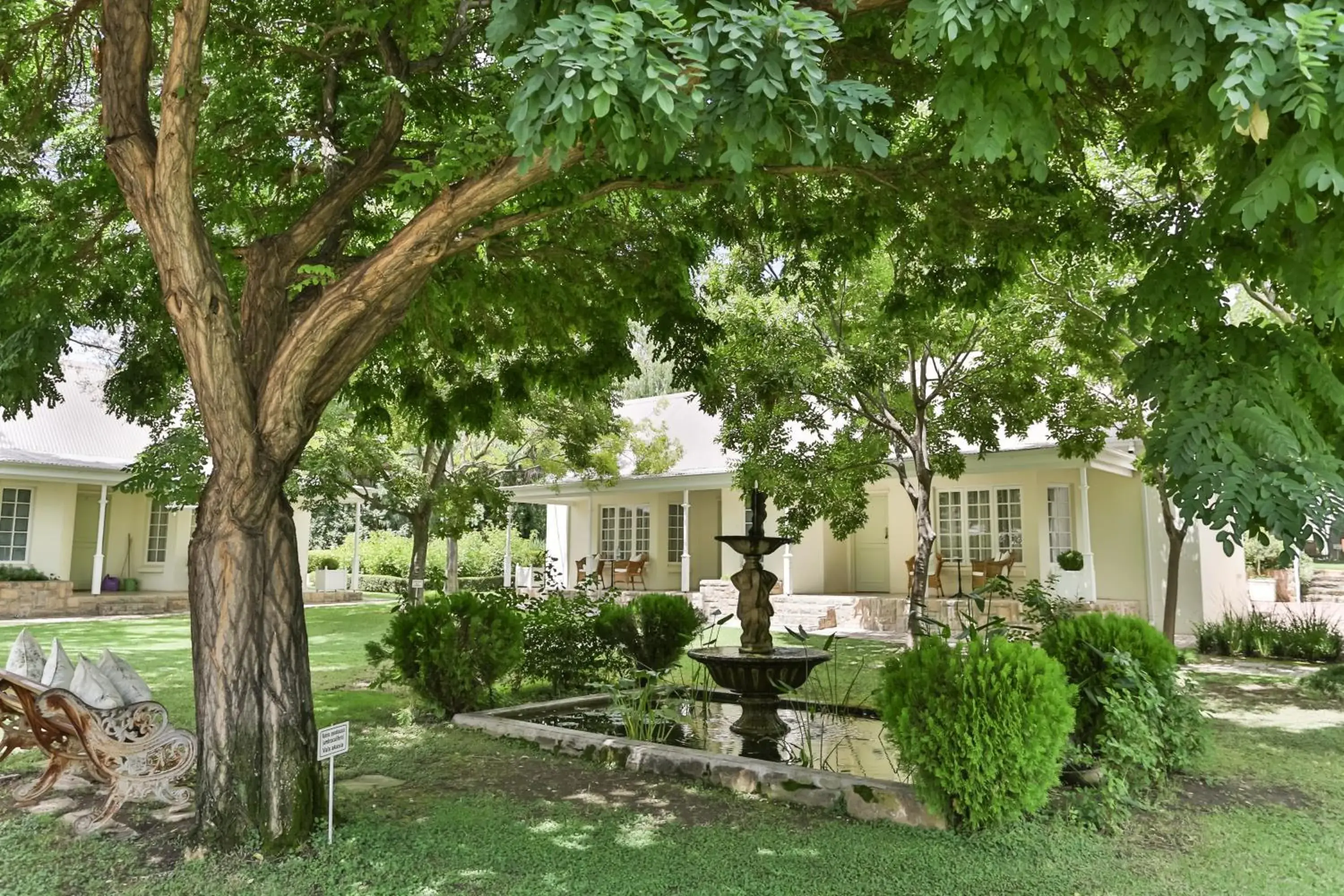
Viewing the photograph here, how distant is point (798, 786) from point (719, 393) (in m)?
6.27

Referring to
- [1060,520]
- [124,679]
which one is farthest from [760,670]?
[1060,520]

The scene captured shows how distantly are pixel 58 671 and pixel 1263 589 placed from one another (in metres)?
25.2

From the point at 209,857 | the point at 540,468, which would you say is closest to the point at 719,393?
the point at 209,857

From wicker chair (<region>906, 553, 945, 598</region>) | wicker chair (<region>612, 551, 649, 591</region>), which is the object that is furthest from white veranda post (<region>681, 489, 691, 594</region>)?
wicker chair (<region>906, 553, 945, 598</region>)

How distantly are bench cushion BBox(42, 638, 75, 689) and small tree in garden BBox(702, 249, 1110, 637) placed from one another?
7.01m

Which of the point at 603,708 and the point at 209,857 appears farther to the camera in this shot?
the point at 603,708

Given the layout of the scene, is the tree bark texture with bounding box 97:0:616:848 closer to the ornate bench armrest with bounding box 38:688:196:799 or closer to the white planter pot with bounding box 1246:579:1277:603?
the ornate bench armrest with bounding box 38:688:196:799

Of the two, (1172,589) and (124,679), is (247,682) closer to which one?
(124,679)

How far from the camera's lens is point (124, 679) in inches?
244

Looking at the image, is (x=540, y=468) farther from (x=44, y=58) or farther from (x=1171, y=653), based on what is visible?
(x=1171, y=653)

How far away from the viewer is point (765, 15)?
3346 mm

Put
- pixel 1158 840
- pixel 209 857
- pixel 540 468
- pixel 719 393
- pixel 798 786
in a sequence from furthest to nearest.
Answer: pixel 540 468, pixel 719 393, pixel 798 786, pixel 1158 840, pixel 209 857

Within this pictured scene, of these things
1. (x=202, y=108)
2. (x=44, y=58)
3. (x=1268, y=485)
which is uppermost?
(x=44, y=58)

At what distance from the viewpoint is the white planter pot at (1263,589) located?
73.4 ft
